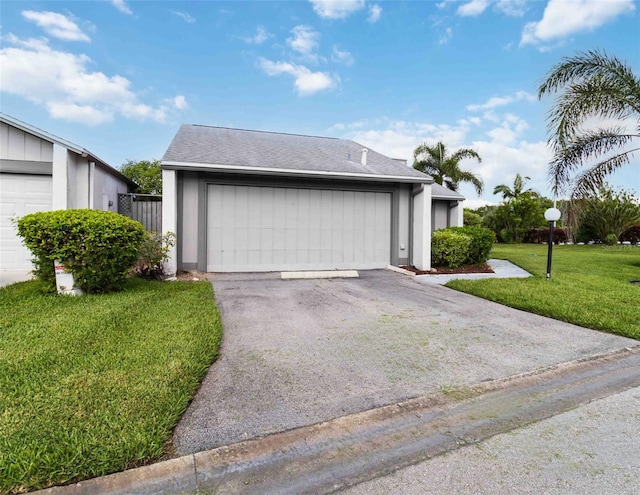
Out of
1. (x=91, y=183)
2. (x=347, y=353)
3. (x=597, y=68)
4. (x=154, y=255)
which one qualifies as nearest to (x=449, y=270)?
(x=597, y=68)

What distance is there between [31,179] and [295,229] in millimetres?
6231

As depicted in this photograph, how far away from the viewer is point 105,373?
292 cm

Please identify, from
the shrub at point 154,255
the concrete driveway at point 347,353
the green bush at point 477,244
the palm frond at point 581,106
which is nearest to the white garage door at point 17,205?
the shrub at point 154,255

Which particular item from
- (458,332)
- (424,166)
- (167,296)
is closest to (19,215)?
(167,296)

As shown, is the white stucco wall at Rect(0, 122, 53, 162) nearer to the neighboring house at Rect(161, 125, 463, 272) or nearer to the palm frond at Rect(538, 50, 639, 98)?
the neighboring house at Rect(161, 125, 463, 272)

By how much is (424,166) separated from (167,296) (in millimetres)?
20928

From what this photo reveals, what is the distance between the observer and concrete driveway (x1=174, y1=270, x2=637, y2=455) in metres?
2.57

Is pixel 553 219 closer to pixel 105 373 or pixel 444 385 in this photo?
pixel 444 385

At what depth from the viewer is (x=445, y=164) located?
22797 millimetres

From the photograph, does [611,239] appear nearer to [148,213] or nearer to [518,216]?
[518,216]

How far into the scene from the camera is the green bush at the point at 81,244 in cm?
555

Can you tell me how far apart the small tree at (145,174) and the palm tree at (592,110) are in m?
20.5

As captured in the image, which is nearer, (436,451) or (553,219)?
(436,451)

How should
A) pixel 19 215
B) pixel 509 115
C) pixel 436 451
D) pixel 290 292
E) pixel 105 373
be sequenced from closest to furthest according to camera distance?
pixel 436 451 < pixel 105 373 < pixel 290 292 < pixel 19 215 < pixel 509 115
